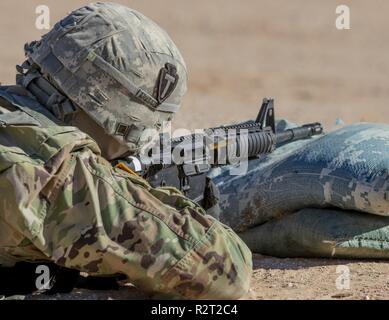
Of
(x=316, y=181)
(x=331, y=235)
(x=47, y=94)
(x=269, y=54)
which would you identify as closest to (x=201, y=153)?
(x=316, y=181)

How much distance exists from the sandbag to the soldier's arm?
55.2 inches

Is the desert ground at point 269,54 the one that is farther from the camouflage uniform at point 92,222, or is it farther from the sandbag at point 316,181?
the camouflage uniform at point 92,222

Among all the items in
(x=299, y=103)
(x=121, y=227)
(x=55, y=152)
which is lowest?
(x=299, y=103)

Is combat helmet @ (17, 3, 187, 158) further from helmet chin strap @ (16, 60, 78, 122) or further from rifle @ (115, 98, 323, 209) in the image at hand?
rifle @ (115, 98, 323, 209)

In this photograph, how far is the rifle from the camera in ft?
16.3

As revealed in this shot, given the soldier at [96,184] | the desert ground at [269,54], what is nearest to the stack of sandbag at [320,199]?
the soldier at [96,184]

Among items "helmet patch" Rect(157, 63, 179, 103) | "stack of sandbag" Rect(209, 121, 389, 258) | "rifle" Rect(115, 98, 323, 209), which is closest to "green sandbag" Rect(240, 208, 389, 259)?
"stack of sandbag" Rect(209, 121, 389, 258)

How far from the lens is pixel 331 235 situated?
5.36 metres

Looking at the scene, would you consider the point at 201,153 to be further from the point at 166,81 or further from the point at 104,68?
the point at 104,68

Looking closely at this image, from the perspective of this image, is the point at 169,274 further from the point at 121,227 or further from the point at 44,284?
the point at 44,284

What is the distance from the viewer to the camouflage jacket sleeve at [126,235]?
12.2 ft

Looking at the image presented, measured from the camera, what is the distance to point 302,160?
5750 mm

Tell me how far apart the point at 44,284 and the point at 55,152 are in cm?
65

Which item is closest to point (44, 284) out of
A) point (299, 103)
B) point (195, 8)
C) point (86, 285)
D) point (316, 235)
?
point (86, 285)
